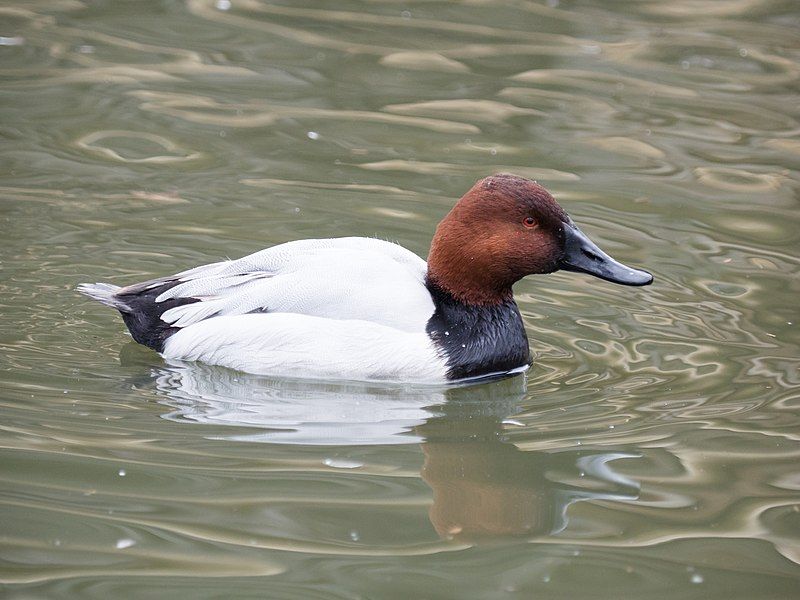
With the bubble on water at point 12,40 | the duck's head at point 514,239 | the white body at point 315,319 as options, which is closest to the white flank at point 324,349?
the white body at point 315,319

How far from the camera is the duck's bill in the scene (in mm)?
6836

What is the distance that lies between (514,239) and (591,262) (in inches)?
17.8

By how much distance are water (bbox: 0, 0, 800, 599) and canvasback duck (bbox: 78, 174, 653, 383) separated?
6.3 inches

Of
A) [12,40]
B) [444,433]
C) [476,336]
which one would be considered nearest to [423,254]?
[476,336]

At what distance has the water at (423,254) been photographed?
Result: 498 centimetres

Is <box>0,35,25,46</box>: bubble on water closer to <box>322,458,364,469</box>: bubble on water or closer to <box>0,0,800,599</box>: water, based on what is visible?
<box>0,0,800,599</box>: water

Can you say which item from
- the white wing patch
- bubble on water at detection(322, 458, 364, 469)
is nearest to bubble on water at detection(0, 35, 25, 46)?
the white wing patch

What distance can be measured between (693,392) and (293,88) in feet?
19.7

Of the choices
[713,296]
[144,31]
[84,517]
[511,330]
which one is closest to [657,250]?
[713,296]

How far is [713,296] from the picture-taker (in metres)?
8.05

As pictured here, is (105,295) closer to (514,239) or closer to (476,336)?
(476,336)

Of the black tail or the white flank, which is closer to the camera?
the white flank

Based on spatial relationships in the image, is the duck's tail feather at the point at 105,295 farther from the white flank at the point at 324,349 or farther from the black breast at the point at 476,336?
the black breast at the point at 476,336

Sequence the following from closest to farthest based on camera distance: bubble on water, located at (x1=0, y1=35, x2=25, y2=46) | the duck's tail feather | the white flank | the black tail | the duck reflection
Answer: the duck reflection → the white flank → the black tail → the duck's tail feather → bubble on water, located at (x1=0, y1=35, x2=25, y2=46)
